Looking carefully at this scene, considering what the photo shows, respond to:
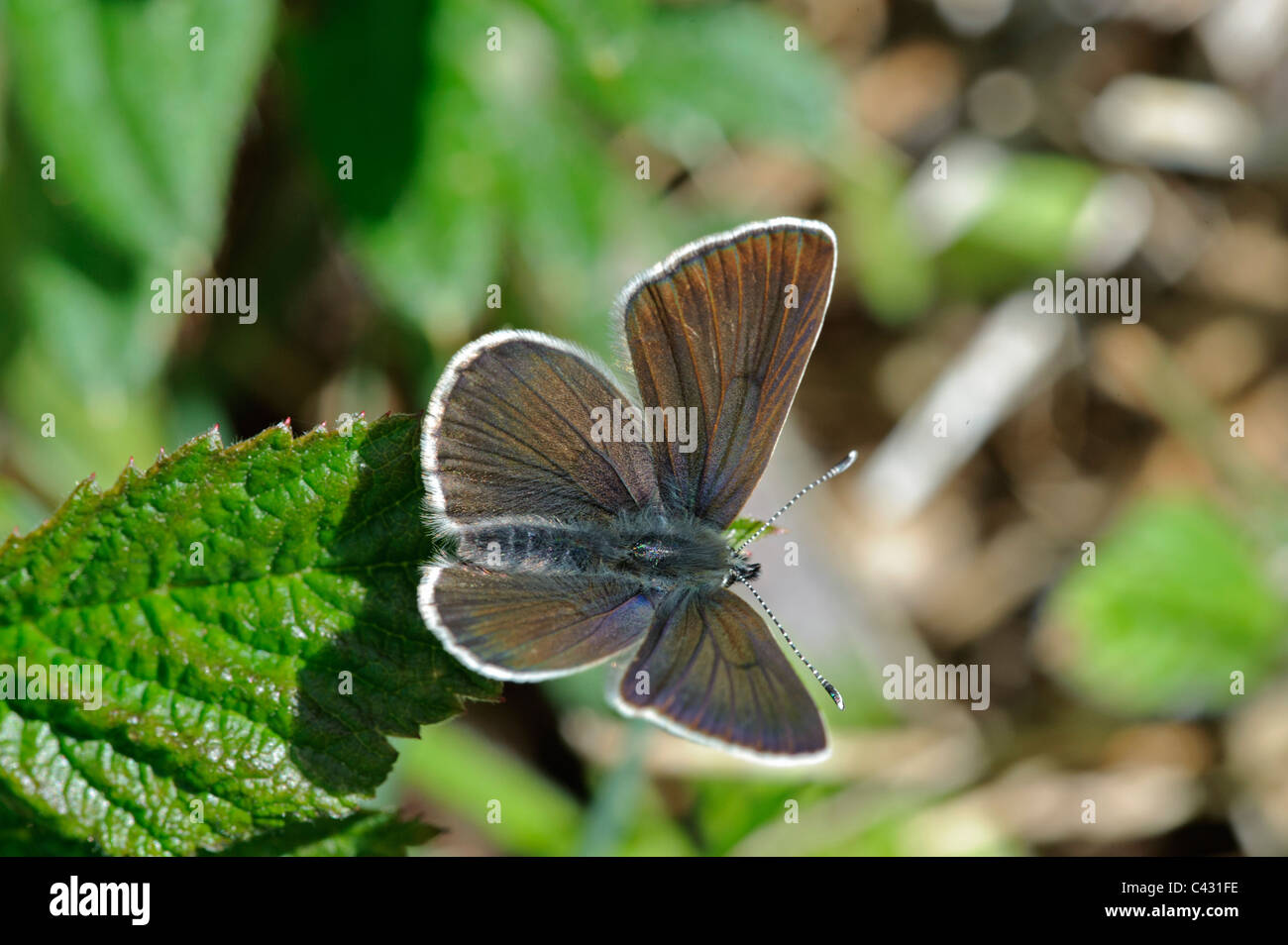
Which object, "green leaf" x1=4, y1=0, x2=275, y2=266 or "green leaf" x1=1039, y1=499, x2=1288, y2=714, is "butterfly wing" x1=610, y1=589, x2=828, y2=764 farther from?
"green leaf" x1=1039, y1=499, x2=1288, y2=714

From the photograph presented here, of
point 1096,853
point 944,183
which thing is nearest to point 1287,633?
point 1096,853

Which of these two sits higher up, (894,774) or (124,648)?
(124,648)

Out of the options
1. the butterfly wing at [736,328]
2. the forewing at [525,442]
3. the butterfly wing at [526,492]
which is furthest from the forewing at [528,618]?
the butterfly wing at [736,328]

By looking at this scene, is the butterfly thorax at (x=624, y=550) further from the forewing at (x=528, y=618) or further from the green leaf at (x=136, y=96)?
the green leaf at (x=136, y=96)

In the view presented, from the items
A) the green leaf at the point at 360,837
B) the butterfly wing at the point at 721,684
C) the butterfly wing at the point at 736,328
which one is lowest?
the green leaf at the point at 360,837
